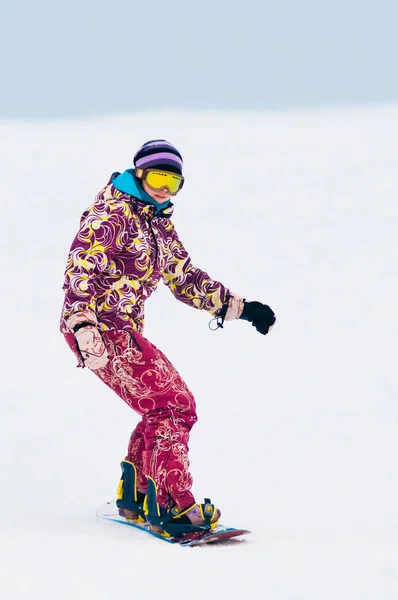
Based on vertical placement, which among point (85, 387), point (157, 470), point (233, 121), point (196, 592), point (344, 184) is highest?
point (233, 121)

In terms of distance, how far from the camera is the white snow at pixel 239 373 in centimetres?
305

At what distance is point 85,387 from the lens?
7199 millimetres

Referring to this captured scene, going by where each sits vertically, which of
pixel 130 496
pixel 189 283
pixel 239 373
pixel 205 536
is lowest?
pixel 205 536

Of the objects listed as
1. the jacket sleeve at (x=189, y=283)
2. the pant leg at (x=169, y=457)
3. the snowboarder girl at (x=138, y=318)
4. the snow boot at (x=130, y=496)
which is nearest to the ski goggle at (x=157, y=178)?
the snowboarder girl at (x=138, y=318)

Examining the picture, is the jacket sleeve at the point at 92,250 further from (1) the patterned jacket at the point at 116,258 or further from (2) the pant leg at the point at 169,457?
(2) the pant leg at the point at 169,457

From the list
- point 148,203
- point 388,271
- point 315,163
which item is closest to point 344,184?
point 315,163

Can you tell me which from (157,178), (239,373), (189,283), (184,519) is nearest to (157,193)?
(157,178)

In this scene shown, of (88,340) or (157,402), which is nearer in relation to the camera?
(88,340)

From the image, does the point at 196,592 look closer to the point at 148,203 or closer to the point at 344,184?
the point at 148,203

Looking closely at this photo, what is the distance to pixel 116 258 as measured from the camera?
379 centimetres

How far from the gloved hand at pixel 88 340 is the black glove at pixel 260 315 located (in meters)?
0.96

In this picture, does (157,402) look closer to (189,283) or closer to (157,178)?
(189,283)

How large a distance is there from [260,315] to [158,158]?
900 mm

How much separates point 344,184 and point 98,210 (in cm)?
1032
